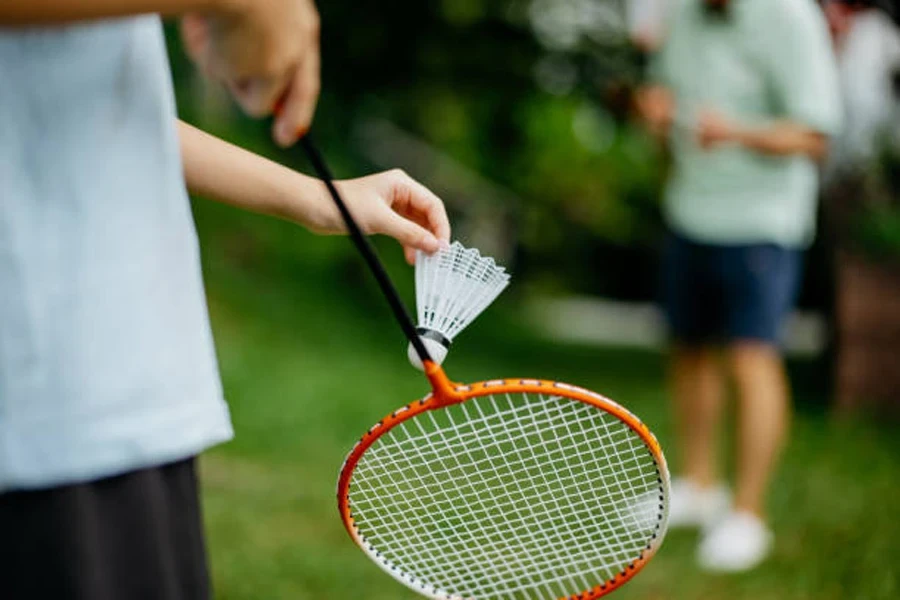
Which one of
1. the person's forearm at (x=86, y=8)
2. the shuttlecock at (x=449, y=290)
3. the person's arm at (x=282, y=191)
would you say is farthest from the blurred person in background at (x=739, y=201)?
the person's forearm at (x=86, y=8)

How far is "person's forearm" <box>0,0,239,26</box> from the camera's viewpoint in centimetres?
102

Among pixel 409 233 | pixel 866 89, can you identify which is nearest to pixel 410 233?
pixel 409 233

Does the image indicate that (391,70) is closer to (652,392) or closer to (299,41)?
(652,392)

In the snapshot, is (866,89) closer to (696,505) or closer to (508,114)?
(696,505)

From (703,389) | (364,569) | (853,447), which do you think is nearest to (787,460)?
(853,447)

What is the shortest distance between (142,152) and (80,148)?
0.07 meters

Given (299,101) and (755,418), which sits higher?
(299,101)

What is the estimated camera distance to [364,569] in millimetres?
3414

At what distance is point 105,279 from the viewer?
1.16 meters

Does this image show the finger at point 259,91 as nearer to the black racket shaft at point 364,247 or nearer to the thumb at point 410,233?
the black racket shaft at point 364,247

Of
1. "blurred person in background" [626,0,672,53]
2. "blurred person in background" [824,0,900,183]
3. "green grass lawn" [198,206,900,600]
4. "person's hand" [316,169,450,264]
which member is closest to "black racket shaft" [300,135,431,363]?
"person's hand" [316,169,450,264]

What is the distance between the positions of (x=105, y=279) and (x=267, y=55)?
0.27 m

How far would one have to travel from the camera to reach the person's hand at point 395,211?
1.48m

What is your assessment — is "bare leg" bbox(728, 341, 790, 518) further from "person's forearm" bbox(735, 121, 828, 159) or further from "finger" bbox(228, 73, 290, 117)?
"finger" bbox(228, 73, 290, 117)
